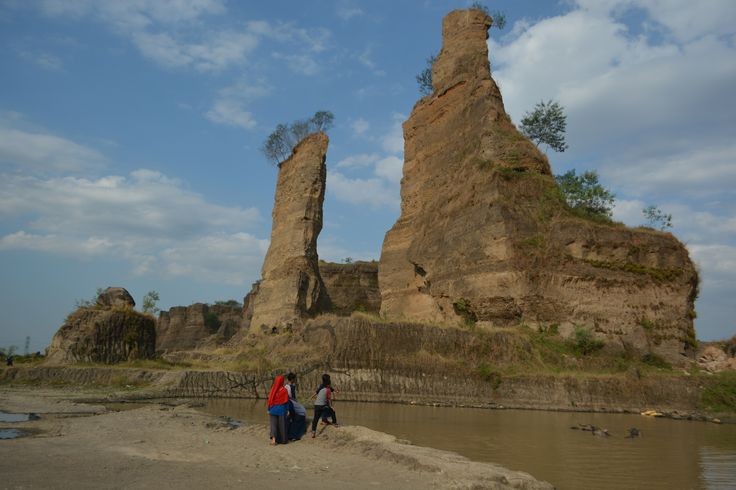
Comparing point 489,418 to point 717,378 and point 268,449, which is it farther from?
point 717,378

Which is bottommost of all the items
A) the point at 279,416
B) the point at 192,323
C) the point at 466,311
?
the point at 279,416

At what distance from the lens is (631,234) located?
81.6ft

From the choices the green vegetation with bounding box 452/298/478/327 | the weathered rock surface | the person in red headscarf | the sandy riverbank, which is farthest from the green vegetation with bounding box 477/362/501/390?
the weathered rock surface

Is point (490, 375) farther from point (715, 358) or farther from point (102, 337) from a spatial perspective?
point (102, 337)

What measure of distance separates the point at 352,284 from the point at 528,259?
1148 inches

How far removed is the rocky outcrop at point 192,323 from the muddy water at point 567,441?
50.4 meters

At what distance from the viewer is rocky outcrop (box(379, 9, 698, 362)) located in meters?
23.5

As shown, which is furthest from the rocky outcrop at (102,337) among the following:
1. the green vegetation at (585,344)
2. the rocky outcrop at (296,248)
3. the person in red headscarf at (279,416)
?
the green vegetation at (585,344)

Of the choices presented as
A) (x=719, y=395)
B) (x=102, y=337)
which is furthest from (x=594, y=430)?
(x=102, y=337)

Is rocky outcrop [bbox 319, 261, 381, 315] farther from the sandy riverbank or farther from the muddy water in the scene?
the sandy riverbank

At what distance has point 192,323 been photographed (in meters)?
67.1

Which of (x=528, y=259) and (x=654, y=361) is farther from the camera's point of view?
(x=528, y=259)

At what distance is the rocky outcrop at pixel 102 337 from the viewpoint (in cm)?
2058

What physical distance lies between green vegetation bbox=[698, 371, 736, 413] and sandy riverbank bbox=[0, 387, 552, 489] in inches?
564
